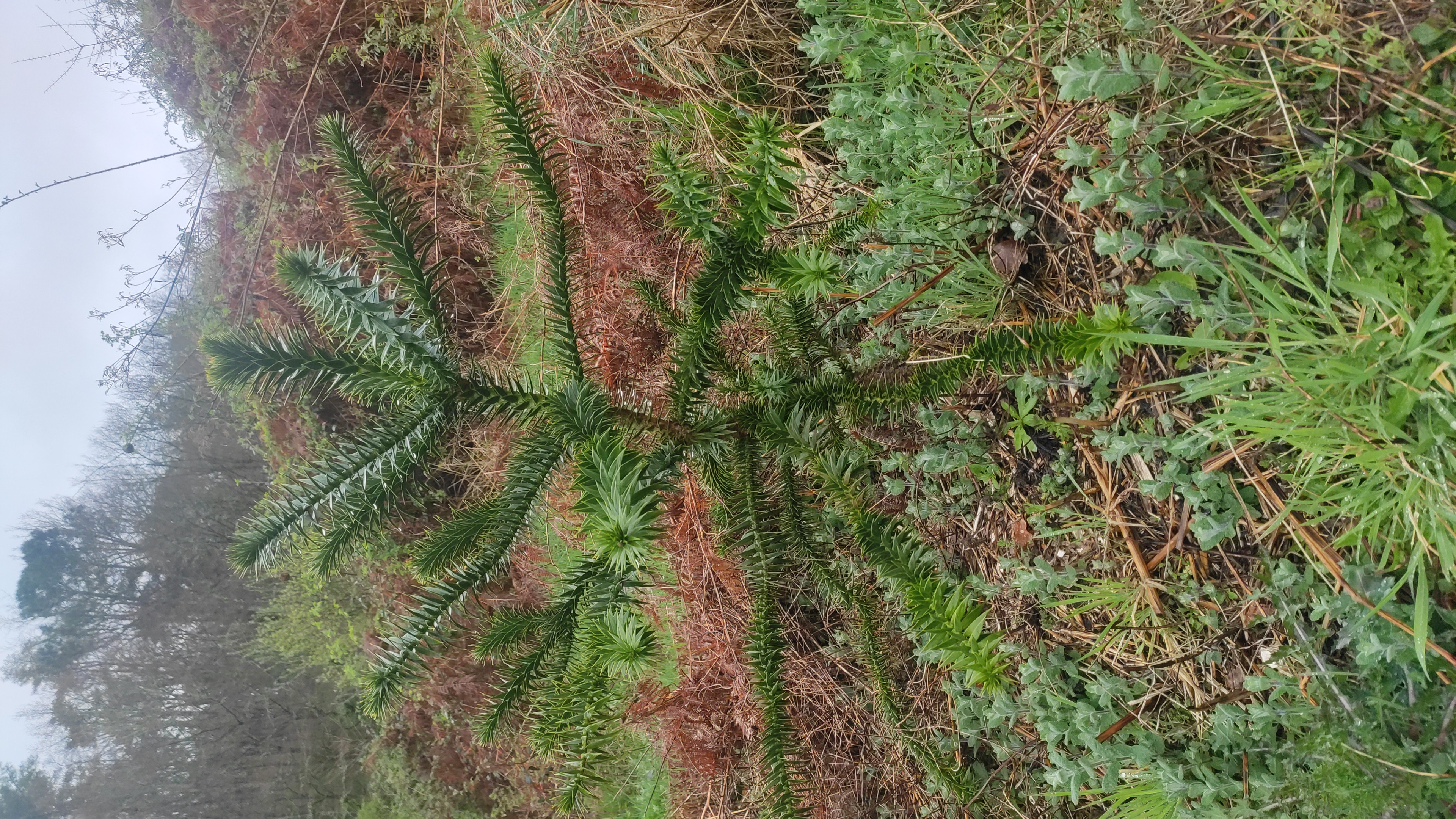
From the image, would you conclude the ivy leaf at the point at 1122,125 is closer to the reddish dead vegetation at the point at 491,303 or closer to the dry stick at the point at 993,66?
the dry stick at the point at 993,66

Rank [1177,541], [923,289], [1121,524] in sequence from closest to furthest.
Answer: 1. [1177,541]
2. [1121,524]
3. [923,289]

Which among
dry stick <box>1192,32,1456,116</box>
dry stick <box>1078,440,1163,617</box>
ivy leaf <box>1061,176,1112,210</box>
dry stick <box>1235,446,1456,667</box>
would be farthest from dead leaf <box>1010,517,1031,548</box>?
dry stick <box>1192,32,1456,116</box>

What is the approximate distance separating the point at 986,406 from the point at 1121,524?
2.02ft

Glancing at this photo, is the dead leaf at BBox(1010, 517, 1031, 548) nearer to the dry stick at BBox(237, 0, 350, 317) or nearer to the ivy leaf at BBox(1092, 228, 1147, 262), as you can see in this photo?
the ivy leaf at BBox(1092, 228, 1147, 262)

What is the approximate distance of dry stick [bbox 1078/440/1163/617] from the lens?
222 centimetres

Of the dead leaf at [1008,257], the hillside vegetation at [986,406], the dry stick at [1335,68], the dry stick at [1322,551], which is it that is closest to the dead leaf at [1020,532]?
the hillside vegetation at [986,406]

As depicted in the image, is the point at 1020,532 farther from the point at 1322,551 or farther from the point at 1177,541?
the point at 1322,551

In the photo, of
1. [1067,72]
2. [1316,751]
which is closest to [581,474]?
[1067,72]

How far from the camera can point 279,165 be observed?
6262 millimetres

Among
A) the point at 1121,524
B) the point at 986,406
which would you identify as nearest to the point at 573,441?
the point at 986,406

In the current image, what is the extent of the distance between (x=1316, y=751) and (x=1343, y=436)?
0.90m

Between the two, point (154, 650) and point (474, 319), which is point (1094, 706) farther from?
point (154, 650)

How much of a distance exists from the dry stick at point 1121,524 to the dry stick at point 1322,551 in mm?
385

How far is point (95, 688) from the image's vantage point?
386 inches
